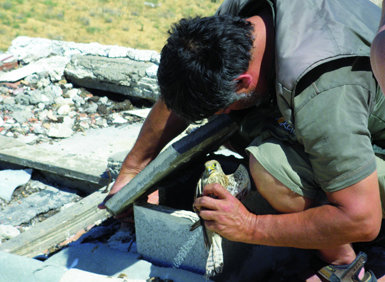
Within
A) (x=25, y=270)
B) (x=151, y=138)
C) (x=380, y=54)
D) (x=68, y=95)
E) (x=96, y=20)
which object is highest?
(x=380, y=54)

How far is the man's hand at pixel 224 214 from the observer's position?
188cm

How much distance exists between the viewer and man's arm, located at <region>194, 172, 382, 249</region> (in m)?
1.74

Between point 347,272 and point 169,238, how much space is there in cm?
84

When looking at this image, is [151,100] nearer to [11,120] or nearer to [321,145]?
[11,120]

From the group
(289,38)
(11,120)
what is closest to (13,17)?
(11,120)

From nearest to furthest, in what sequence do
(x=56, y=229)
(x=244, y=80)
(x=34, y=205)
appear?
(x=244, y=80) < (x=56, y=229) < (x=34, y=205)

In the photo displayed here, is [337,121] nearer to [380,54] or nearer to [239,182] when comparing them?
[239,182]

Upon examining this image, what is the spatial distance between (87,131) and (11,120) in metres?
0.86

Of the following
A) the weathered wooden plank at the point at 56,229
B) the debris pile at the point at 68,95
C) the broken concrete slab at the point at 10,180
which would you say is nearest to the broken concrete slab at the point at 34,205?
the broken concrete slab at the point at 10,180

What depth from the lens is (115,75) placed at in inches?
191

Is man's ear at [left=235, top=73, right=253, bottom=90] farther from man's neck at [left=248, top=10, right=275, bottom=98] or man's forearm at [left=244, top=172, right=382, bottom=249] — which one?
man's forearm at [left=244, top=172, right=382, bottom=249]

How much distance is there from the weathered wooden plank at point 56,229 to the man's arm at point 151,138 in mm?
339

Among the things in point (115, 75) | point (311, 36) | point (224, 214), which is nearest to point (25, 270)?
point (224, 214)

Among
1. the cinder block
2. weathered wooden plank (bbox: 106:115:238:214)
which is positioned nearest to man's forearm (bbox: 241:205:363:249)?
the cinder block
